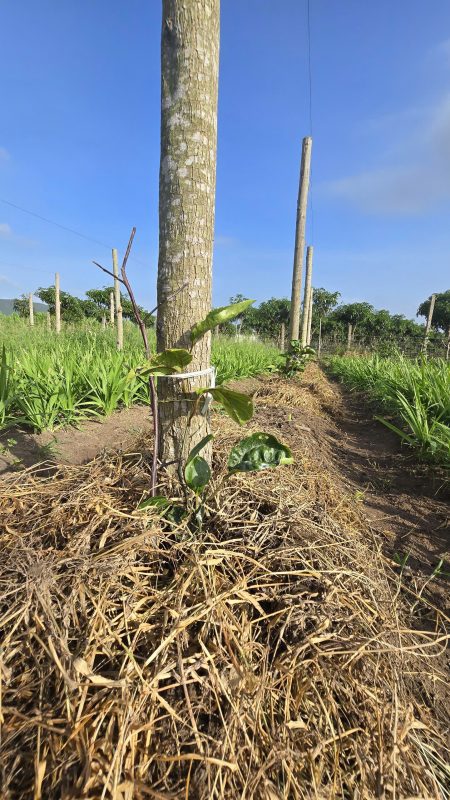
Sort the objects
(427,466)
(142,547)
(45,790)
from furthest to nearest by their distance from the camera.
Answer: (427,466), (142,547), (45,790)

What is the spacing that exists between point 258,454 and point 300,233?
738 cm

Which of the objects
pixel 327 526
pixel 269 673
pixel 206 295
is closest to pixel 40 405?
pixel 206 295

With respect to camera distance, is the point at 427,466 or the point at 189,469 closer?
the point at 189,469

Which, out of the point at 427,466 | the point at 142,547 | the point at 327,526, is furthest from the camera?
the point at 427,466

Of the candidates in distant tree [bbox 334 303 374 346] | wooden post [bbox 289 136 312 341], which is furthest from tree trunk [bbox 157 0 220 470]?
distant tree [bbox 334 303 374 346]

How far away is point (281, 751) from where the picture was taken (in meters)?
0.61

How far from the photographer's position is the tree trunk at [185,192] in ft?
3.62

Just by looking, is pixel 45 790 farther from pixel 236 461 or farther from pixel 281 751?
pixel 236 461

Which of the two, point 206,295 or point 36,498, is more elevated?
point 206,295

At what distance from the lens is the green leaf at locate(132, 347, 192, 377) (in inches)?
41.5

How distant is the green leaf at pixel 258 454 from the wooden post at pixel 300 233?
6.41 metres

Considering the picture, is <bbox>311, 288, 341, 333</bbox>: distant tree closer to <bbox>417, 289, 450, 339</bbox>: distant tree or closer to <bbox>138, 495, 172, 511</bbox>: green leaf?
<bbox>417, 289, 450, 339</bbox>: distant tree

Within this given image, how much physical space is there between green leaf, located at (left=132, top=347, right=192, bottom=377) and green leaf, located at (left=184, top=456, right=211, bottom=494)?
31 cm

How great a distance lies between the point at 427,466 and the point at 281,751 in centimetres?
270
